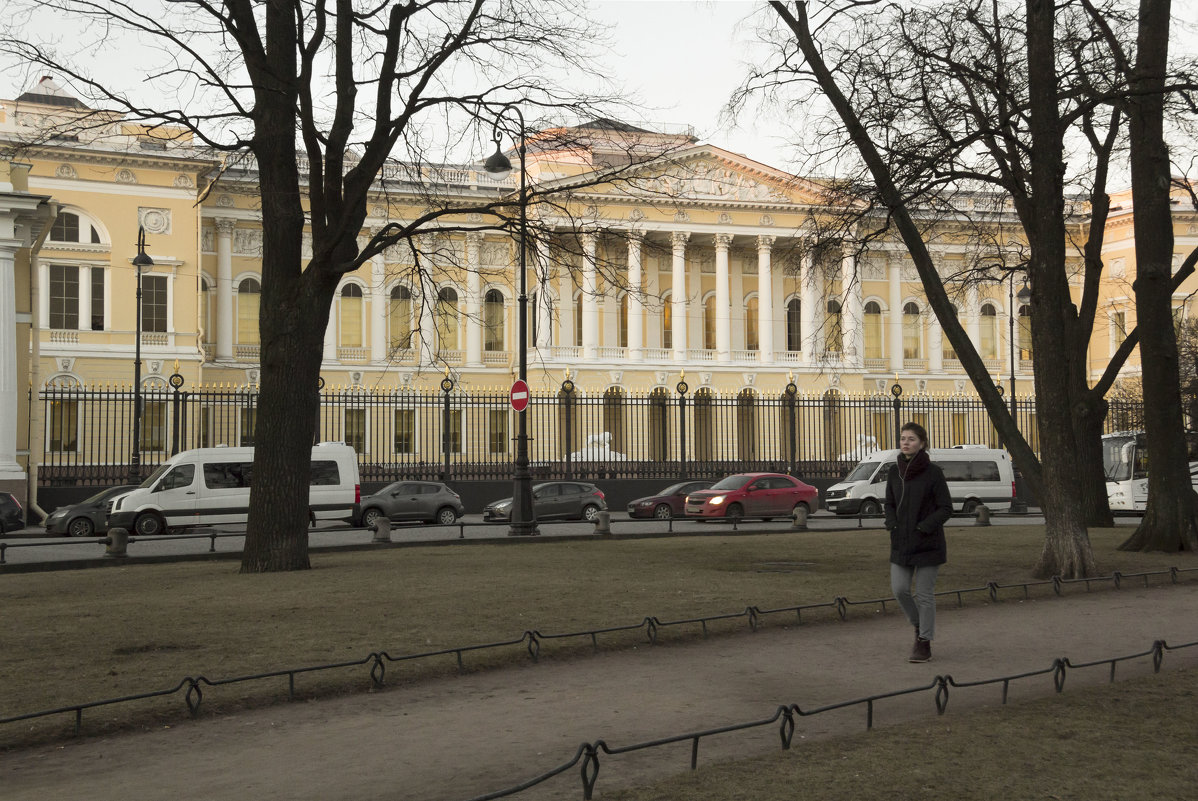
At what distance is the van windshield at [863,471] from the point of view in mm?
32219

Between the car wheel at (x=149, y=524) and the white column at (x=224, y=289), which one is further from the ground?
the white column at (x=224, y=289)

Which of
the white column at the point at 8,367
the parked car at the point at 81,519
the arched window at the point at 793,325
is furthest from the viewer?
the arched window at the point at 793,325

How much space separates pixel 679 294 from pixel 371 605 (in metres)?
50.9

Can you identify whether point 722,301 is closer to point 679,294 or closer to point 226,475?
point 679,294

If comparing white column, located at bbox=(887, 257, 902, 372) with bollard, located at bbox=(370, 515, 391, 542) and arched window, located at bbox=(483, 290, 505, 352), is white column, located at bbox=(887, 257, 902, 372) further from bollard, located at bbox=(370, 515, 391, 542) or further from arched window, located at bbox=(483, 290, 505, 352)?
bollard, located at bbox=(370, 515, 391, 542)

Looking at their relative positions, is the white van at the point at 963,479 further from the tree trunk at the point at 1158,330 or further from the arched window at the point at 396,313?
the arched window at the point at 396,313

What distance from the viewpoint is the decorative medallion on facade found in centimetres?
5069

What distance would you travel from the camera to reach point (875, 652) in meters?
9.17

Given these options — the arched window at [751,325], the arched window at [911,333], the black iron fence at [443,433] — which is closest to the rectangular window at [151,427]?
the black iron fence at [443,433]

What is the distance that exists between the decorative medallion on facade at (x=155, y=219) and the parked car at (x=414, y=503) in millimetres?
26789

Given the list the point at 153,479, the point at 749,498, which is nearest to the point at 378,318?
the point at 749,498

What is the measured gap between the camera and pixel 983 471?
33.2 m

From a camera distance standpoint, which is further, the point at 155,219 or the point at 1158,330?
the point at 155,219

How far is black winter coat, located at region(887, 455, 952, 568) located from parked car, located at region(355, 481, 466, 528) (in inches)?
814
